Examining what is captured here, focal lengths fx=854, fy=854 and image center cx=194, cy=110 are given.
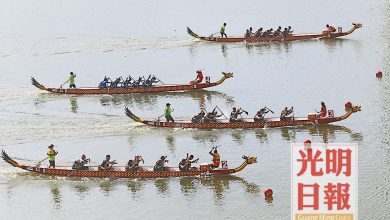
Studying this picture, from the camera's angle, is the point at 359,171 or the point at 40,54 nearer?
the point at 359,171

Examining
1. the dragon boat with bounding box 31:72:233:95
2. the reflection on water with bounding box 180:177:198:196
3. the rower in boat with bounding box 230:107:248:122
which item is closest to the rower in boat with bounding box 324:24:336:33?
the dragon boat with bounding box 31:72:233:95

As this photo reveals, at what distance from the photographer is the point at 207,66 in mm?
62188

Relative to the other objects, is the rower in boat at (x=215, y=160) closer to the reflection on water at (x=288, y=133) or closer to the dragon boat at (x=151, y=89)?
the reflection on water at (x=288, y=133)

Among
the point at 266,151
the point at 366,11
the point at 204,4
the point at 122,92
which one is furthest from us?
the point at 204,4

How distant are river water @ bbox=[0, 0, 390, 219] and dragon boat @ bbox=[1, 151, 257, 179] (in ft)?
1.13

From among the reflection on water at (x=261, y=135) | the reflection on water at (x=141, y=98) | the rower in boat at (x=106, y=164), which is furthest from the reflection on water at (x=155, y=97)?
the rower in boat at (x=106, y=164)

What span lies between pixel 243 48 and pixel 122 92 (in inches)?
571

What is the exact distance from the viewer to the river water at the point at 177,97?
39.0 metres

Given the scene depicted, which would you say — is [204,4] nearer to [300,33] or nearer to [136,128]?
[300,33]

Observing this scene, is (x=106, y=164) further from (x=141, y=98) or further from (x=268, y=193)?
(x=141, y=98)

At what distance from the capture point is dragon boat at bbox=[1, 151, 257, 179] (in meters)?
40.6

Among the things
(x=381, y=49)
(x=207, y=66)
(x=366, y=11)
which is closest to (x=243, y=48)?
(x=207, y=66)

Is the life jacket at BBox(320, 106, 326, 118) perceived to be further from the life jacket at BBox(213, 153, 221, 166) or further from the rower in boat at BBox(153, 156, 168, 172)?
the rower in boat at BBox(153, 156, 168, 172)

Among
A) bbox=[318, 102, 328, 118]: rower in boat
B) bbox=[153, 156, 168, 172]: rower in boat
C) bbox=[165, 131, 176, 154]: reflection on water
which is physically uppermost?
bbox=[318, 102, 328, 118]: rower in boat
